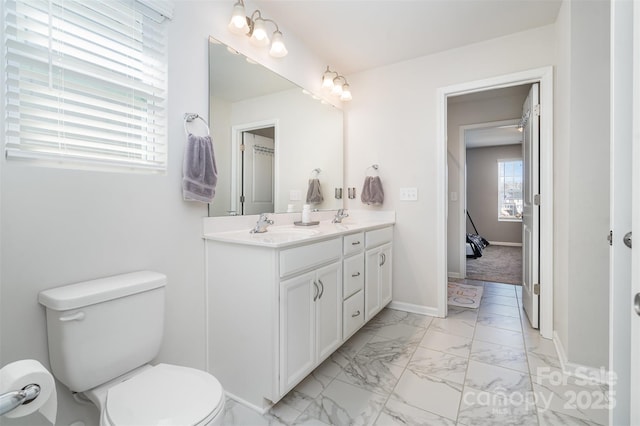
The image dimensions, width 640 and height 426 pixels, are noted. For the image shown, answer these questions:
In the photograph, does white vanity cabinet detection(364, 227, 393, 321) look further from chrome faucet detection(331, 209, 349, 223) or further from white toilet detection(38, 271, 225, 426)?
white toilet detection(38, 271, 225, 426)

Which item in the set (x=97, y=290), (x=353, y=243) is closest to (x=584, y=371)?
(x=353, y=243)

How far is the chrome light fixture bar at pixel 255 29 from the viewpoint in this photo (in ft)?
5.68

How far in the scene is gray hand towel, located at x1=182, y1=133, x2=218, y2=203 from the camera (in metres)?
1.51

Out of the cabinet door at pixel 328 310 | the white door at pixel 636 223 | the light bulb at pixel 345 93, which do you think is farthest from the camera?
the light bulb at pixel 345 93

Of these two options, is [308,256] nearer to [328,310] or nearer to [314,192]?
[328,310]

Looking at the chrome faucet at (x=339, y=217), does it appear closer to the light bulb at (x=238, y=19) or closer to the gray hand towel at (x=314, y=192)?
the gray hand towel at (x=314, y=192)

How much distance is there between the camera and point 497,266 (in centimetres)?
456

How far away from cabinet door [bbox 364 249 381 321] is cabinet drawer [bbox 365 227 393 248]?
6 centimetres

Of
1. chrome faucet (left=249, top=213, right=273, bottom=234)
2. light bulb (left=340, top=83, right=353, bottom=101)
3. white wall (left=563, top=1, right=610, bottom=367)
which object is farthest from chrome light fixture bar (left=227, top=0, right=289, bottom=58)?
white wall (left=563, top=1, right=610, bottom=367)

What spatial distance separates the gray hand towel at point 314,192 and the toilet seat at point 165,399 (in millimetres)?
1660

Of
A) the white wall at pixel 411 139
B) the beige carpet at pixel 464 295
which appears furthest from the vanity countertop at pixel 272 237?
the beige carpet at pixel 464 295

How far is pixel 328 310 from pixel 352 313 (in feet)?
1.07

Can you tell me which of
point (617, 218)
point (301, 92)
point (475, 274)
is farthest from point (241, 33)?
point (475, 274)

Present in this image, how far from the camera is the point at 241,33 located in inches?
72.7
